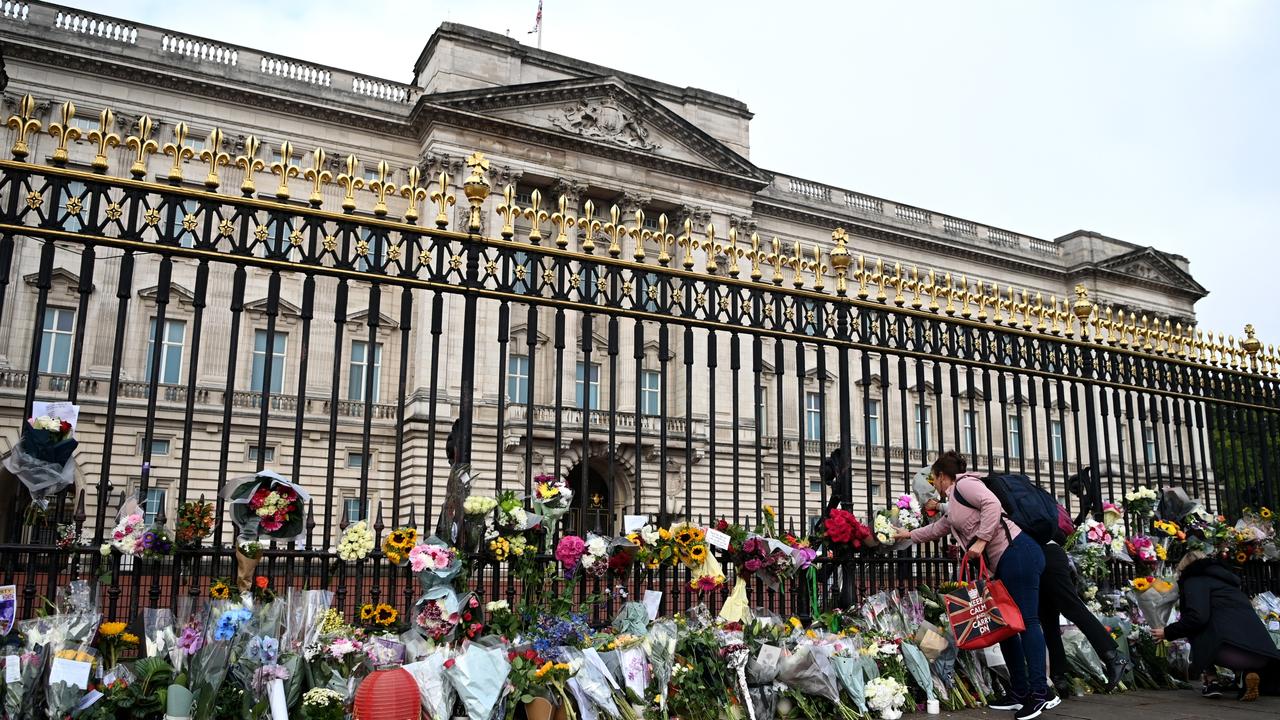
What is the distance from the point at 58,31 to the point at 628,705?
26.0 metres

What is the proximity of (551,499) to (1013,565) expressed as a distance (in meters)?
2.97

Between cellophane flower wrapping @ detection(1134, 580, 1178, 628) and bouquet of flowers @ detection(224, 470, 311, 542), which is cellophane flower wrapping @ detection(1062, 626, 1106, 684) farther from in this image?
bouquet of flowers @ detection(224, 470, 311, 542)

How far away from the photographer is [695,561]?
6.30 metres

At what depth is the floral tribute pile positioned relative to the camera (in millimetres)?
4664

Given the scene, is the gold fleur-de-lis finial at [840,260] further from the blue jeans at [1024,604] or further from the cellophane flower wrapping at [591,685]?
the cellophane flower wrapping at [591,685]

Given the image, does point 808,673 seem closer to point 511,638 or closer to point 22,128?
point 511,638

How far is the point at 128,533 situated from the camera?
5137mm

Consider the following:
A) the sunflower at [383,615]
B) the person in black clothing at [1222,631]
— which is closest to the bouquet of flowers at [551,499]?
the sunflower at [383,615]

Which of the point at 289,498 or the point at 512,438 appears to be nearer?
the point at 289,498

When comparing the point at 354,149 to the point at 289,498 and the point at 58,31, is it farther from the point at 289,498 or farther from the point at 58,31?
the point at 289,498

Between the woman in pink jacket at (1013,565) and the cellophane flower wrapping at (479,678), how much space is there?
304cm

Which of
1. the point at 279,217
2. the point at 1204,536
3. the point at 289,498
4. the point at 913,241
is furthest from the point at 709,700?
the point at 913,241

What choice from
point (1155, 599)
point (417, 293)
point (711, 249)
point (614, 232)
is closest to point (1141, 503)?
point (1155, 599)

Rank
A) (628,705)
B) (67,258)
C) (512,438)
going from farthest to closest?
(512,438)
(67,258)
(628,705)
